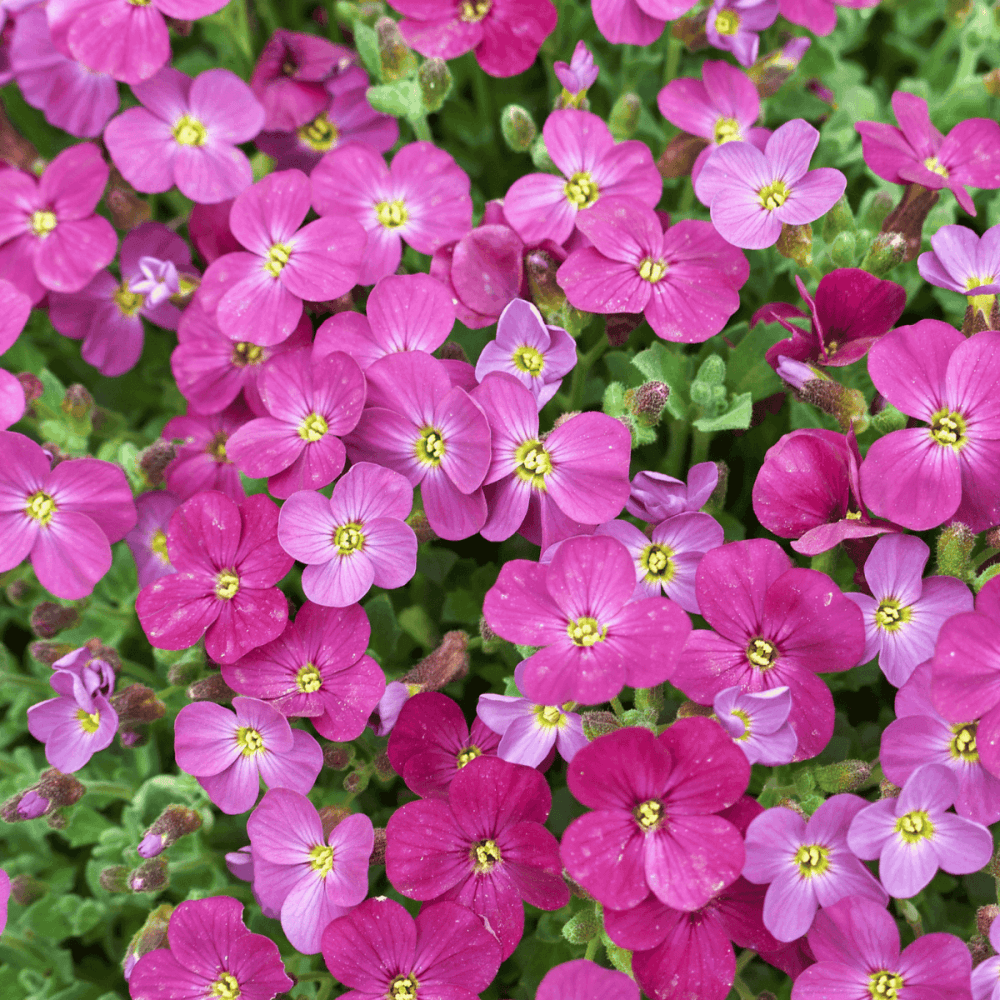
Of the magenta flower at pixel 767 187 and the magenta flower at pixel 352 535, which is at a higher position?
the magenta flower at pixel 767 187

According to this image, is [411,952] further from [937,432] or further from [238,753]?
[937,432]

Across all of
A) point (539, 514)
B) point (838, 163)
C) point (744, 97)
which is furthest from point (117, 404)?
point (838, 163)

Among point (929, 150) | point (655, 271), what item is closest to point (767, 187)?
point (655, 271)

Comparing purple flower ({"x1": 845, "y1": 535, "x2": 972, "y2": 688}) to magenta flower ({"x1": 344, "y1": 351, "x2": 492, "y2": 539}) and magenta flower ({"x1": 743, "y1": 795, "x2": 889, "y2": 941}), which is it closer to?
magenta flower ({"x1": 743, "y1": 795, "x2": 889, "y2": 941})

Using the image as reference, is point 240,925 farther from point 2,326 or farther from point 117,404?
point 117,404

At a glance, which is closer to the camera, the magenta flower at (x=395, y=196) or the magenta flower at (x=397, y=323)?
the magenta flower at (x=397, y=323)

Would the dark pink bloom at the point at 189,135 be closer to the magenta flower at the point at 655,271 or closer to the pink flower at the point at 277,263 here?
the pink flower at the point at 277,263

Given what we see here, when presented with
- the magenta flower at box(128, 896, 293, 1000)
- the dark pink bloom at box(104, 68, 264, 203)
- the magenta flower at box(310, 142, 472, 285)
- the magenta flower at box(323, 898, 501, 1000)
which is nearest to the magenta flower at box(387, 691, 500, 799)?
the magenta flower at box(323, 898, 501, 1000)

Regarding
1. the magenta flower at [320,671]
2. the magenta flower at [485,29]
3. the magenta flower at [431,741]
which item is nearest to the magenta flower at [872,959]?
the magenta flower at [431,741]
